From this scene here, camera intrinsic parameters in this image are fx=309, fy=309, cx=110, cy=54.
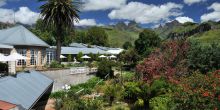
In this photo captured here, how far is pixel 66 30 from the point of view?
54.3 meters

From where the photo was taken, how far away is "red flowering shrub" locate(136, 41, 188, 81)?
114ft

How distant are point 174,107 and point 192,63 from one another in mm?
16197

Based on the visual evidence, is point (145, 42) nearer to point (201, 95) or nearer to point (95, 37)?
point (201, 95)

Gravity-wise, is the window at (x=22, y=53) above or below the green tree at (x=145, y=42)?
below

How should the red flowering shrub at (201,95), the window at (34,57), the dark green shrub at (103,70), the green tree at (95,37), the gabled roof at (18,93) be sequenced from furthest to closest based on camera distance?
the green tree at (95,37) → the dark green shrub at (103,70) → the window at (34,57) → the gabled roof at (18,93) → the red flowering shrub at (201,95)

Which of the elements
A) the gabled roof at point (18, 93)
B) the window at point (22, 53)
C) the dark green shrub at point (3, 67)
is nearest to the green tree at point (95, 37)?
the window at point (22, 53)

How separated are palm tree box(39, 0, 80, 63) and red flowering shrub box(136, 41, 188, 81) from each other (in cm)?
1787

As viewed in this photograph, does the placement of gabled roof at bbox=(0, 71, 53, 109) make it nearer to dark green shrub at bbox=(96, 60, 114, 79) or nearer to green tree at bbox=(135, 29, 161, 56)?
dark green shrub at bbox=(96, 60, 114, 79)

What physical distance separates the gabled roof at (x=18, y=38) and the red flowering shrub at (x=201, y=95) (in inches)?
1205

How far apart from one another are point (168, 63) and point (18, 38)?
76.4 ft

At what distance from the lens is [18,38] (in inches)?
1827

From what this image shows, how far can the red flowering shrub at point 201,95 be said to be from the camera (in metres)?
18.1

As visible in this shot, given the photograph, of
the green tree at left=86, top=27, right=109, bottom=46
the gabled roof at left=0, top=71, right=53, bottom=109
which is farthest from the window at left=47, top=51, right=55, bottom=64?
the green tree at left=86, top=27, right=109, bottom=46

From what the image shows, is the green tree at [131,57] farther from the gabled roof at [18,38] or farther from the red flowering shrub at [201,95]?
the red flowering shrub at [201,95]
